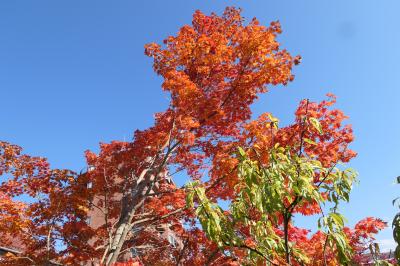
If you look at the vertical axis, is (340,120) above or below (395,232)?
above

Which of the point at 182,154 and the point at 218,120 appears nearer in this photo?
the point at 218,120

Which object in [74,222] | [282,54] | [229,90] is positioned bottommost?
[74,222]

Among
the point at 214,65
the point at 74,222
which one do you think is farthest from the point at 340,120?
the point at 74,222

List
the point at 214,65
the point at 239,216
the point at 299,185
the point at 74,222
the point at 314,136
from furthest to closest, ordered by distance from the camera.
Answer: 1. the point at 74,222
2. the point at 214,65
3. the point at 314,136
4. the point at 239,216
5. the point at 299,185

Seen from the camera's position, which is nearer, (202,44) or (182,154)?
(202,44)

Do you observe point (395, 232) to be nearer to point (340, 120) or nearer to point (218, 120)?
point (340, 120)

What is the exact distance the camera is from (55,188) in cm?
1333

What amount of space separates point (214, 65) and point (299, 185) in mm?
8556

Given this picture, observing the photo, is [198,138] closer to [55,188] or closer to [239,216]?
[55,188]

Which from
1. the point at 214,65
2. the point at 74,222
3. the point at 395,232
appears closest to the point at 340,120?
the point at 214,65

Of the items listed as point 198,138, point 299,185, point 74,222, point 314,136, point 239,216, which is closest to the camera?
point 299,185

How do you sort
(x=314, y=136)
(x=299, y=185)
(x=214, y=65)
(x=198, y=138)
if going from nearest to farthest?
1. (x=299, y=185)
2. (x=314, y=136)
3. (x=214, y=65)
4. (x=198, y=138)

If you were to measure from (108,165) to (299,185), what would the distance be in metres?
10.8

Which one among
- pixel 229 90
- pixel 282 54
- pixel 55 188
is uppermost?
pixel 282 54
